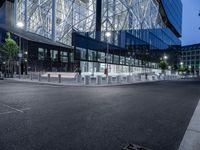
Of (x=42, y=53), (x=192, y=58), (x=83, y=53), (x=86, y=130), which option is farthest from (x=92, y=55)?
(x=192, y=58)

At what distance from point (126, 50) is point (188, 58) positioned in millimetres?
127359

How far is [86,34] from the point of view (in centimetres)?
4428

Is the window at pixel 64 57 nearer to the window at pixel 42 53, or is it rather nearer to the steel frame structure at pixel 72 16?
the window at pixel 42 53

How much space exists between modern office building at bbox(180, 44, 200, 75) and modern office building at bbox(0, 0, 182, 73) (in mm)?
88663

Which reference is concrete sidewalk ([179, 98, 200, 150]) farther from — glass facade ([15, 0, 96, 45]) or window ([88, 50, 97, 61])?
glass facade ([15, 0, 96, 45])

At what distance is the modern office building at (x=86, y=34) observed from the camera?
43.8 metres

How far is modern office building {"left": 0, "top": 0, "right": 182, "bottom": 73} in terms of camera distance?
43.8 m

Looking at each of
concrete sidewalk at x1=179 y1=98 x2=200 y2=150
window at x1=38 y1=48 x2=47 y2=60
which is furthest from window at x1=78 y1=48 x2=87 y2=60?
concrete sidewalk at x1=179 y1=98 x2=200 y2=150

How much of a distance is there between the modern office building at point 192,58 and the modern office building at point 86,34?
88.7 m

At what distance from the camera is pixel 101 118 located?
6.27 metres

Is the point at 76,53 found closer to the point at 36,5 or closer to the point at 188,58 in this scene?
the point at 36,5

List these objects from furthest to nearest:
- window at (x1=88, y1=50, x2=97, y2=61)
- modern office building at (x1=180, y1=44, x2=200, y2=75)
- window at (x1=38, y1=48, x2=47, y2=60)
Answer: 1. modern office building at (x1=180, y1=44, x2=200, y2=75)
2. window at (x1=38, y1=48, x2=47, y2=60)
3. window at (x1=88, y1=50, x2=97, y2=61)

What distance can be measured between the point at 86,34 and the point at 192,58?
13361cm

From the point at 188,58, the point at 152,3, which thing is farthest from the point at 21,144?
the point at 188,58
